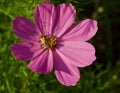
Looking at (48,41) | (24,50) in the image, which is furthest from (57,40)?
(24,50)

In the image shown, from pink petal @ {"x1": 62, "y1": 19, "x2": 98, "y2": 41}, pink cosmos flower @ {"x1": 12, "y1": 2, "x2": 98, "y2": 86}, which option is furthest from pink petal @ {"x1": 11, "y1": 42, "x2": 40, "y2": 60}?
pink petal @ {"x1": 62, "y1": 19, "x2": 98, "y2": 41}

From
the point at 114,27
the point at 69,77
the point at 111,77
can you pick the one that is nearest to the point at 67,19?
the point at 69,77

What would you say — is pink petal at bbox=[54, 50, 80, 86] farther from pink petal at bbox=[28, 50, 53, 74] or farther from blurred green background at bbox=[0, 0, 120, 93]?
blurred green background at bbox=[0, 0, 120, 93]

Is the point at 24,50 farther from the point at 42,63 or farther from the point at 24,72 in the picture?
the point at 24,72

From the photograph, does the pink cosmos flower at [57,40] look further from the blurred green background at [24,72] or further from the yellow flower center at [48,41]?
the blurred green background at [24,72]

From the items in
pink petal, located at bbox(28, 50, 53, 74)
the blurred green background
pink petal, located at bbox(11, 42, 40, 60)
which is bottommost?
the blurred green background

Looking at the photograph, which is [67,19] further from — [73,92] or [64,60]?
[73,92]
